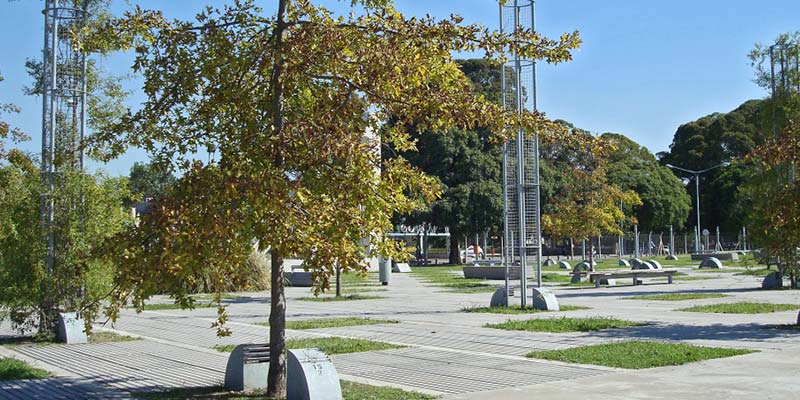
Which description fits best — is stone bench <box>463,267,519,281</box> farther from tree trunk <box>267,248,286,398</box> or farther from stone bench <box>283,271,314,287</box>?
tree trunk <box>267,248,286,398</box>

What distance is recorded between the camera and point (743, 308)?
18906 millimetres

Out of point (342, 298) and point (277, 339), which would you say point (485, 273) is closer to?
point (342, 298)

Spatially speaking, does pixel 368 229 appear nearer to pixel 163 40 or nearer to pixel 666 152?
pixel 163 40

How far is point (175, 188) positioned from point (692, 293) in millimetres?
20245

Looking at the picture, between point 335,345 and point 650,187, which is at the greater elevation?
point 650,187

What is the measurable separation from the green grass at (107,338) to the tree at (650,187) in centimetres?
5882

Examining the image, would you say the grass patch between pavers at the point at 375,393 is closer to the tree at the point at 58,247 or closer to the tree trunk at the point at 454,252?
the tree at the point at 58,247

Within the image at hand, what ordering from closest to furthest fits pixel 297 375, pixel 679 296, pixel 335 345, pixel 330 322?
pixel 297 375 < pixel 335 345 < pixel 330 322 < pixel 679 296

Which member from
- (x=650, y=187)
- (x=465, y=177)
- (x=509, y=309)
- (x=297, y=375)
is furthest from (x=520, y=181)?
(x=650, y=187)

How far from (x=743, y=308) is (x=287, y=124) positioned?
1415 cm

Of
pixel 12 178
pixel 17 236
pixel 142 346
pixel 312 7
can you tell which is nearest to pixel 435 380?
pixel 312 7

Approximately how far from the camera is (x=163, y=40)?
9094mm

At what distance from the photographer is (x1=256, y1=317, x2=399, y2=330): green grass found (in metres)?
16.8

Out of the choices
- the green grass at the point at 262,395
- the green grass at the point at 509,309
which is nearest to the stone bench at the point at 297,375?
the green grass at the point at 262,395
